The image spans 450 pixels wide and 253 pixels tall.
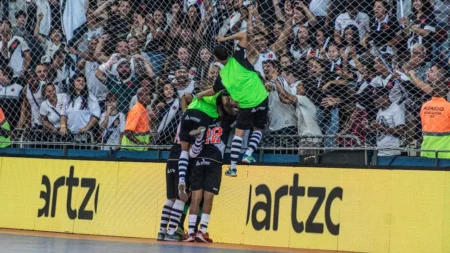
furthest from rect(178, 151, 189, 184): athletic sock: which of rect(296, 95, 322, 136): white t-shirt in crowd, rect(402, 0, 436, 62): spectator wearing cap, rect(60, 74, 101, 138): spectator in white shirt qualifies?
rect(402, 0, 436, 62): spectator wearing cap

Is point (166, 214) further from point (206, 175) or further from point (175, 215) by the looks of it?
point (206, 175)

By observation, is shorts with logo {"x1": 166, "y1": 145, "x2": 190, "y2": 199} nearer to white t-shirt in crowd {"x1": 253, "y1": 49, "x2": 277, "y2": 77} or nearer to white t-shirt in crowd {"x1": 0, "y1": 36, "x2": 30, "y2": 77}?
white t-shirt in crowd {"x1": 253, "y1": 49, "x2": 277, "y2": 77}

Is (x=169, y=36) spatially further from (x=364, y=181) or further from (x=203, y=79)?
(x=364, y=181)

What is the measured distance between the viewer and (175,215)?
16203 mm

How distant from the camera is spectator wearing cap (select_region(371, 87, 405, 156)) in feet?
51.8

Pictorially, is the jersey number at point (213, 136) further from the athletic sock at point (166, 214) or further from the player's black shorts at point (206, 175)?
the athletic sock at point (166, 214)

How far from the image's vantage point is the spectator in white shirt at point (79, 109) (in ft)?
62.1

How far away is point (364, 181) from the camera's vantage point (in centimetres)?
1505

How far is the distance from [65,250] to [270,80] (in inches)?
216

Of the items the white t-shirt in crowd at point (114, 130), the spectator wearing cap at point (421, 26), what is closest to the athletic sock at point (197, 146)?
the white t-shirt in crowd at point (114, 130)

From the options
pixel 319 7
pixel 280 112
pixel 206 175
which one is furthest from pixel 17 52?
pixel 319 7

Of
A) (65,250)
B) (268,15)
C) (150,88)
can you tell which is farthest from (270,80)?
(65,250)

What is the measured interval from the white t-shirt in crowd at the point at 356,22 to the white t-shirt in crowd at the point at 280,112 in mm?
1224

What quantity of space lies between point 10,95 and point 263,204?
647 cm
